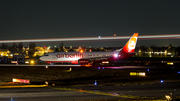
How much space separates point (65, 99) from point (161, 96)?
27.4ft

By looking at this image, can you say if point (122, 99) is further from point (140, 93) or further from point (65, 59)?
point (65, 59)

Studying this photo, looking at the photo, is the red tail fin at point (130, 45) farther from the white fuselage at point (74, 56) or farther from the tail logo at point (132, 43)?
the white fuselage at point (74, 56)

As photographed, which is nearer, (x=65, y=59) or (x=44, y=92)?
(x=44, y=92)

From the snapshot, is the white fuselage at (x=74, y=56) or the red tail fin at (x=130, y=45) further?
the white fuselage at (x=74, y=56)

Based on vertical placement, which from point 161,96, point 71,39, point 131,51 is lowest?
point 161,96

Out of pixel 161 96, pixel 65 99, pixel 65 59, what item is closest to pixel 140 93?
pixel 161 96

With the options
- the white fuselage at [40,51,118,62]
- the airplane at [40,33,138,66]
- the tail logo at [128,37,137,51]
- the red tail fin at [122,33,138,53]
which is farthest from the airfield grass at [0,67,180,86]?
the tail logo at [128,37,137,51]

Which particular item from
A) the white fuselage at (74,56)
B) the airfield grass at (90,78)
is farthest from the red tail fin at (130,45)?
the airfield grass at (90,78)

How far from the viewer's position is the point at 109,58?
52.7 metres

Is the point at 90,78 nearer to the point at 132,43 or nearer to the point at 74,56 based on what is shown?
the point at 74,56

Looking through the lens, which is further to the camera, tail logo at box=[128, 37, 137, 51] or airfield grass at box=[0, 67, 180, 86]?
tail logo at box=[128, 37, 137, 51]

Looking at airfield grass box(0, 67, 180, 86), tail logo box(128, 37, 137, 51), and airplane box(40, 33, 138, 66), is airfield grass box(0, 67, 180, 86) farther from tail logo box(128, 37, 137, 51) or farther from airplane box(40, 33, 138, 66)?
tail logo box(128, 37, 137, 51)

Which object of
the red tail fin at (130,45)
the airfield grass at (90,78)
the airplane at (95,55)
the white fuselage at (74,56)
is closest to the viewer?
the airfield grass at (90,78)

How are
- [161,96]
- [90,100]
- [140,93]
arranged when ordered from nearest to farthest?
[90,100]
[161,96]
[140,93]
